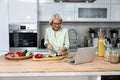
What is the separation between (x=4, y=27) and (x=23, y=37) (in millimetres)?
396

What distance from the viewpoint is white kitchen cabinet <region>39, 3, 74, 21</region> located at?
3.74 m

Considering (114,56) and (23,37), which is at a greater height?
(23,37)

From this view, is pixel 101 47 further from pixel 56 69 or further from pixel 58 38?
pixel 56 69

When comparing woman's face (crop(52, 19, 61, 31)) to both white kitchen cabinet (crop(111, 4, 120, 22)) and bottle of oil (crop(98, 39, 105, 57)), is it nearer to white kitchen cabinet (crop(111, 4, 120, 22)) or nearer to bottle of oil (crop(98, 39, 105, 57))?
bottle of oil (crop(98, 39, 105, 57))

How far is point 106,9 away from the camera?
12.6ft

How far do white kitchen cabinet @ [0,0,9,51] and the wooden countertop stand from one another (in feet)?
5.82

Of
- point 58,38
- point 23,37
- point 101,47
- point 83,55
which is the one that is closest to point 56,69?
point 83,55

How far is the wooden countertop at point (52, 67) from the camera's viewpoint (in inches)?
63.6

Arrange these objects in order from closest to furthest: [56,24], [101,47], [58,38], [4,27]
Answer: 1. [101,47]
2. [56,24]
3. [58,38]
4. [4,27]

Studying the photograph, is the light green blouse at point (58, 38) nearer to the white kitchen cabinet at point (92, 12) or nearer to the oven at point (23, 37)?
the oven at point (23, 37)

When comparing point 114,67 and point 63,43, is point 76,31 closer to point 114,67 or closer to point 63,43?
point 63,43

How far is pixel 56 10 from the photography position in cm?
376

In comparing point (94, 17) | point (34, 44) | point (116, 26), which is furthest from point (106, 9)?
point (34, 44)

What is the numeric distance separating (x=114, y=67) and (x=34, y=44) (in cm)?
223
